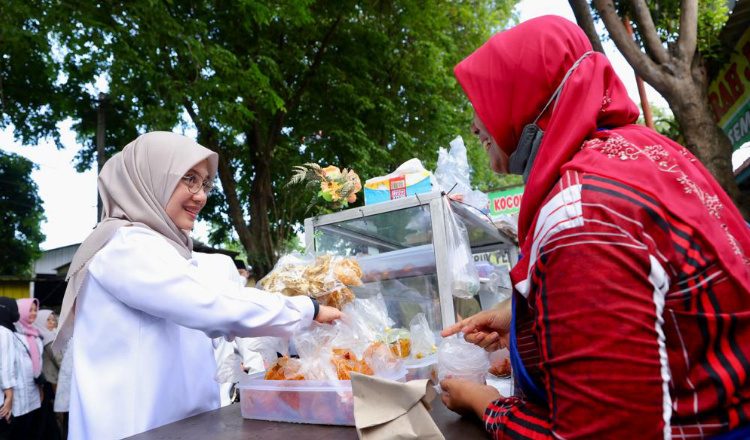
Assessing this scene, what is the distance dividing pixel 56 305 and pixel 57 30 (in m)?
8.54

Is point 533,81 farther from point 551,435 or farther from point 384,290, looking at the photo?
point 384,290

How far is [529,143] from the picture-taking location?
1.25m

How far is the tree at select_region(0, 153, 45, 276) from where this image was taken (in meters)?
13.9

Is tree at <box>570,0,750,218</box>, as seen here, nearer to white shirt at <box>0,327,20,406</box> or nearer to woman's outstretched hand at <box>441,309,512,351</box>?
woman's outstretched hand at <box>441,309,512,351</box>

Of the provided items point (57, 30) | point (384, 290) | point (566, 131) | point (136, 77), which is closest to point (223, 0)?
point (136, 77)

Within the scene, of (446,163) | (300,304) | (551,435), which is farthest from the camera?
(446,163)

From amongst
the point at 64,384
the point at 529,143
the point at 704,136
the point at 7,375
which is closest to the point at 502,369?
the point at 529,143

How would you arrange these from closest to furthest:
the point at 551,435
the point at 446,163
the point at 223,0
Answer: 1. the point at 551,435
2. the point at 446,163
3. the point at 223,0

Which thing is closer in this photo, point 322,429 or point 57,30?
point 322,429

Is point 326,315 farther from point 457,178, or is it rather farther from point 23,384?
point 23,384

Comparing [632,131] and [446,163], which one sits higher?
[446,163]

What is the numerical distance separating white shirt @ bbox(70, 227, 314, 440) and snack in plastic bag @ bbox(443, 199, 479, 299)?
125cm

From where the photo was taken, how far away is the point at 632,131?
3.59ft

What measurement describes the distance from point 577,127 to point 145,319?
62.3 inches
